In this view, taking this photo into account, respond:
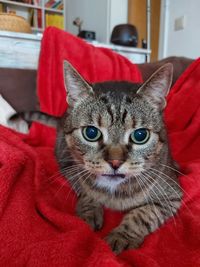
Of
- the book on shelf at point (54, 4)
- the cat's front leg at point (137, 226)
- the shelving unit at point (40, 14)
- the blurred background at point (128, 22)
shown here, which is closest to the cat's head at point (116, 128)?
the cat's front leg at point (137, 226)

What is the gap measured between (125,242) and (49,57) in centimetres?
115

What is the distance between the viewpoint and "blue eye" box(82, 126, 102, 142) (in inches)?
30.4

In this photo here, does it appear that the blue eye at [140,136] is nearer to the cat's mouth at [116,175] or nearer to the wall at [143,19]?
the cat's mouth at [116,175]

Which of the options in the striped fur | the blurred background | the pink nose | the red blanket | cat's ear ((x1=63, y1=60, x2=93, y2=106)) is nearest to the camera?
the red blanket

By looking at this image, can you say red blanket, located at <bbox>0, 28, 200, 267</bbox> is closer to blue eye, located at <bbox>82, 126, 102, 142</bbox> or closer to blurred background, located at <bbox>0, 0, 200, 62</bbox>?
blue eye, located at <bbox>82, 126, 102, 142</bbox>

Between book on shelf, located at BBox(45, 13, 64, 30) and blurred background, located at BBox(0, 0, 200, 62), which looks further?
book on shelf, located at BBox(45, 13, 64, 30)

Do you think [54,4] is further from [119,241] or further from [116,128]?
[119,241]

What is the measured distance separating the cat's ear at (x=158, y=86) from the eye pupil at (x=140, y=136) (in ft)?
0.39

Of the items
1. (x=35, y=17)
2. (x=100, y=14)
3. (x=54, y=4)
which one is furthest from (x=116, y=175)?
(x=54, y=4)

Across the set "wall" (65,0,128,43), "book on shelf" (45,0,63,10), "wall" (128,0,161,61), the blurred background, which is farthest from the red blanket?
"book on shelf" (45,0,63,10)

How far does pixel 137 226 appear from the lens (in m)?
0.73

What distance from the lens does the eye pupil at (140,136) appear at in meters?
0.76

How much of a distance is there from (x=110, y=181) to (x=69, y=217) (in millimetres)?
167

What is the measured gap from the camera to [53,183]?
0.98 metres
